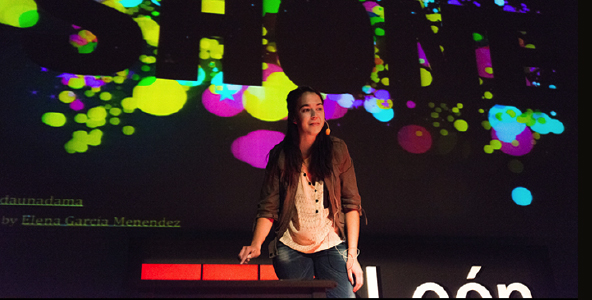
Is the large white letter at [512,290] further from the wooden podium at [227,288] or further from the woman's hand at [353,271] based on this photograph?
the wooden podium at [227,288]

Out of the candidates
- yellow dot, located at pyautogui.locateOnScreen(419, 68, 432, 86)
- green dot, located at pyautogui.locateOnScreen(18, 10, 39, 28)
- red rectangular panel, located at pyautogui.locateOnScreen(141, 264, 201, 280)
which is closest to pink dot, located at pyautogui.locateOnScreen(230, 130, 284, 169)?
red rectangular panel, located at pyautogui.locateOnScreen(141, 264, 201, 280)

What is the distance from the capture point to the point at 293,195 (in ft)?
5.96

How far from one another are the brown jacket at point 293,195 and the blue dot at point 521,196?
6.57ft

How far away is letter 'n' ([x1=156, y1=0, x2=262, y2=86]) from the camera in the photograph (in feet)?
10.2

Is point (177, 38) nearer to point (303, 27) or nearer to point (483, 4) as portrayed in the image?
point (303, 27)

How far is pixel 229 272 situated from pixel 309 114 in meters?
1.42

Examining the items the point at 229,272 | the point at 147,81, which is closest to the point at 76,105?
the point at 147,81

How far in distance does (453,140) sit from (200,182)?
71.1 inches

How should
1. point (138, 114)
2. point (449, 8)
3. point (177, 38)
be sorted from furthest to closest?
point (449, 8), point (177, 38), point (138, 114)

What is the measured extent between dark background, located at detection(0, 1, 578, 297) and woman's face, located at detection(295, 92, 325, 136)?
124 centimetres

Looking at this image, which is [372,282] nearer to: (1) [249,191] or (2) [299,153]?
(1) [249,191]

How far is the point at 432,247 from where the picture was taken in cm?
311

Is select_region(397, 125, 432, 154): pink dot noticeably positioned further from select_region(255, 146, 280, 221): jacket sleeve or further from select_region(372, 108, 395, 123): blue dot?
select_region(255, 146, 280, 221): jacket sleeve

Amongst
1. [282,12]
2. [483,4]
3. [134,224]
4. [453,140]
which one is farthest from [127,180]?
[483,4]
